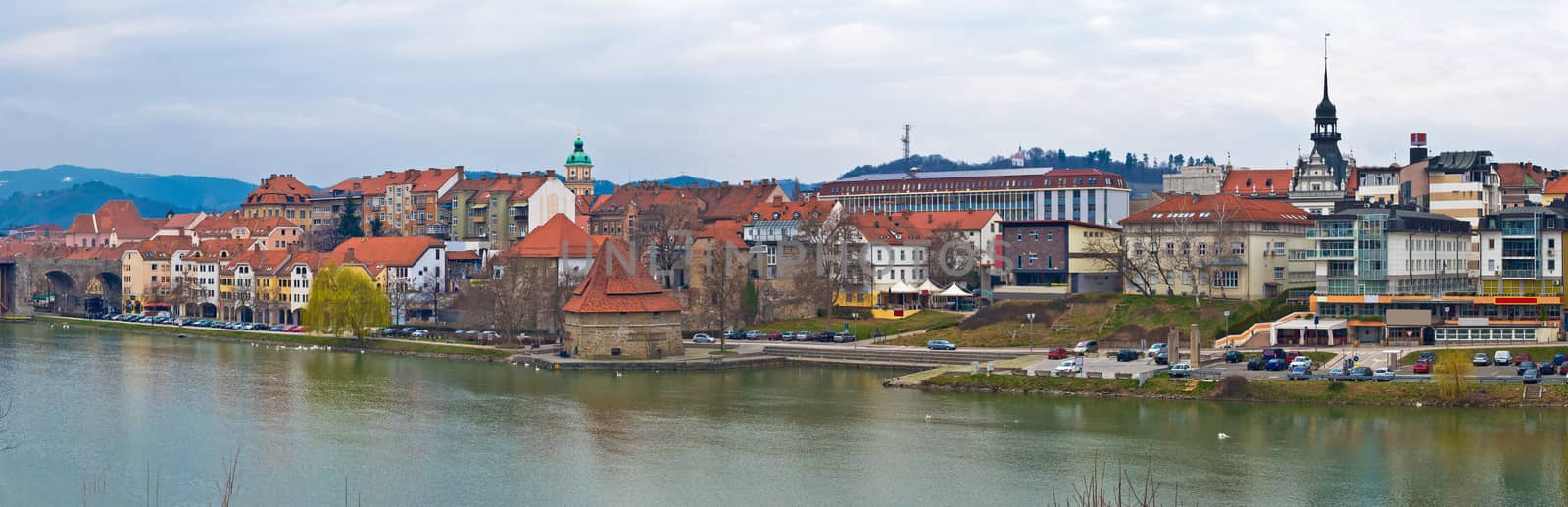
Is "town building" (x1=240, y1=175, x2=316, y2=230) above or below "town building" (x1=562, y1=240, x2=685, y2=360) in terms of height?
above

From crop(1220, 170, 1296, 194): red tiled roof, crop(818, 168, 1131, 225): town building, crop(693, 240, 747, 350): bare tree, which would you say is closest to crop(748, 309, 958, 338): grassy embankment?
crop(693, 240, 747, 350): bare tree

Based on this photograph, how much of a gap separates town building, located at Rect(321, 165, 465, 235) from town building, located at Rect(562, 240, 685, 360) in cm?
3965

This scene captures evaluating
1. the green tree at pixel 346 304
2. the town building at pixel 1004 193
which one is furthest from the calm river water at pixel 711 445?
the town building at pixel 1004 193

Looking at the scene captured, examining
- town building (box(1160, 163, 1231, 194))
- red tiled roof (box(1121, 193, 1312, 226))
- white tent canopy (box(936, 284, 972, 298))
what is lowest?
white tent canopy (box(936, 284, 972, 298))

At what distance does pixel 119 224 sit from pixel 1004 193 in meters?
65.6

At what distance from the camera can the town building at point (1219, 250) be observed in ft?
195

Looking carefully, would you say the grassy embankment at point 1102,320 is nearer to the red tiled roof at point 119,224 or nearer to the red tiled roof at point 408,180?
the red tiled roof at point 408,180

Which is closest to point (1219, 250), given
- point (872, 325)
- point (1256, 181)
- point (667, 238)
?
point (872, 325)

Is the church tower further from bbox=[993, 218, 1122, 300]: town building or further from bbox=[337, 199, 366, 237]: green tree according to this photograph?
bbox=[993, 218, 1122, 300]: town building

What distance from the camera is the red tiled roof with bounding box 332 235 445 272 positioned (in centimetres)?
7919

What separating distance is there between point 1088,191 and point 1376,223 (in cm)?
4138

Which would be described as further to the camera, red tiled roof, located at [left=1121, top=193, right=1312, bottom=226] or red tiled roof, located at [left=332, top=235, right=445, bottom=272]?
red tiled roof, located at [left=332, top=235, right=445, bottom=272]

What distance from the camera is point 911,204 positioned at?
10338cm

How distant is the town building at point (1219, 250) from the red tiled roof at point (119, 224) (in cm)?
8034
